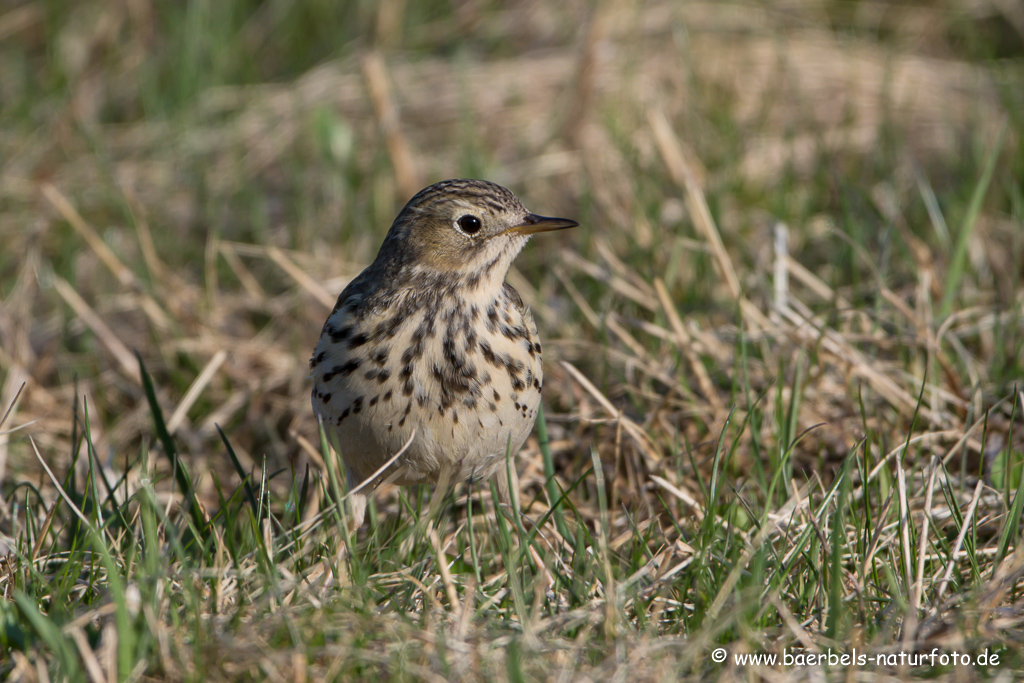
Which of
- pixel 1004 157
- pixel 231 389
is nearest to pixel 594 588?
pixel 231 389

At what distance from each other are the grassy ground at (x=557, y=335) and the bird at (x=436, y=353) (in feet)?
0.63

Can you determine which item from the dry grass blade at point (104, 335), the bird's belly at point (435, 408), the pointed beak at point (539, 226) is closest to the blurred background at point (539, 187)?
the dry grass blade at point (104, 335)

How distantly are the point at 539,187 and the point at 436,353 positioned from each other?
146 inches

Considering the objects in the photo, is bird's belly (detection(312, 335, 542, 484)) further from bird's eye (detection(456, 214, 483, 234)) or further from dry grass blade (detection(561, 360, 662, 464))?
dry grass blade (detection(561, 360, 662, 464))

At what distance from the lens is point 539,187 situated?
7336 mm

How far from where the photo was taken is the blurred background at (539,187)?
5.12 meters

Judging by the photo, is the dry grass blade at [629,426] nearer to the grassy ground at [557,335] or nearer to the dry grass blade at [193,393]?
the grassy ground at [557,335]

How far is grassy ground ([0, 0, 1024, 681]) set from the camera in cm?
301

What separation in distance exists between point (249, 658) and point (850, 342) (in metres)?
3.27

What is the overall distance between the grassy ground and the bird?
0.19m

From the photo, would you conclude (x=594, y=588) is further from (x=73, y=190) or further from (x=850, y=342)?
(x=73, y=190)

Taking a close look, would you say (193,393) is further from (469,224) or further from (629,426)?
(629,426)

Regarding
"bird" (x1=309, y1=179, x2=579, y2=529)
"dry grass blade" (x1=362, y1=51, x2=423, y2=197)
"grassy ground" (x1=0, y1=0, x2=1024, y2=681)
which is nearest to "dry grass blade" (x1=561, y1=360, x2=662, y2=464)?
"grassy ground" (x1=0, y1=0, x2=1024, y2=681)

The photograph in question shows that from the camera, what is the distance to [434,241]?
409 cm
